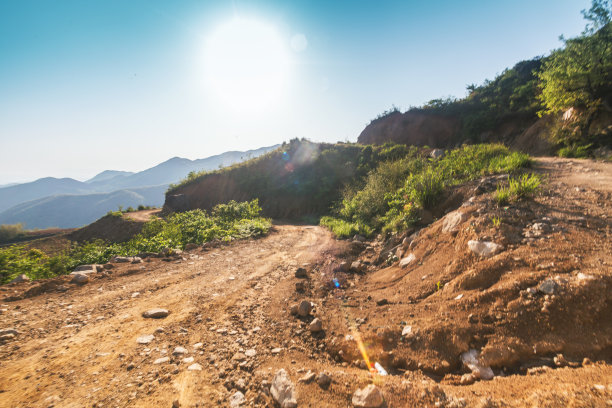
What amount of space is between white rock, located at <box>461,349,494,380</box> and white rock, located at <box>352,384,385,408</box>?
0.78 m

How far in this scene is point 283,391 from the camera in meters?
1.80

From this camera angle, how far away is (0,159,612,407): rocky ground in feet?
5.29

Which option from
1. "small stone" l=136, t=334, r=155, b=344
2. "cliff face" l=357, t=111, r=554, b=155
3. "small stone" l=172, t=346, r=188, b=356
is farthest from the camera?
"cliff face" l=357, t=111, r=554, b=155

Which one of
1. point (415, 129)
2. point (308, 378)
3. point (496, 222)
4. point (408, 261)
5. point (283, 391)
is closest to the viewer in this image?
point (283, 391)

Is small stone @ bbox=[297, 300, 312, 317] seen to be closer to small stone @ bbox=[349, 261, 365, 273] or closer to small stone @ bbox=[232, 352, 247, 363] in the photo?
small stone @ bbox=[232, 352, 247, 363]

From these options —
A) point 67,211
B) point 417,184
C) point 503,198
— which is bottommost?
point 67,211

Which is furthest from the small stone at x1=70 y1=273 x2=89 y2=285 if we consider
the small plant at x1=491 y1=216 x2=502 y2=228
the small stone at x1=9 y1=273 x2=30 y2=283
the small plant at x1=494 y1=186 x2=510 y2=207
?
the small plant at x1=494 y1=186 x2=510 y2=207

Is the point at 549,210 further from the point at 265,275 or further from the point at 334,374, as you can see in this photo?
the point at 265,275

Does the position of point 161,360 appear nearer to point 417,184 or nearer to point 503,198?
point 503,198

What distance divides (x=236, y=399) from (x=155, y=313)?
2.08 metres

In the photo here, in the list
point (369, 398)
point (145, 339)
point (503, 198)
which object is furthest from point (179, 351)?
point (503, 198)

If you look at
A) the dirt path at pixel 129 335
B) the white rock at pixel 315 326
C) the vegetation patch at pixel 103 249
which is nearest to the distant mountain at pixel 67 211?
the vegetation patch at pixel 103 249

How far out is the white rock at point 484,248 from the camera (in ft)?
9.08

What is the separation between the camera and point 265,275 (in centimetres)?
493
